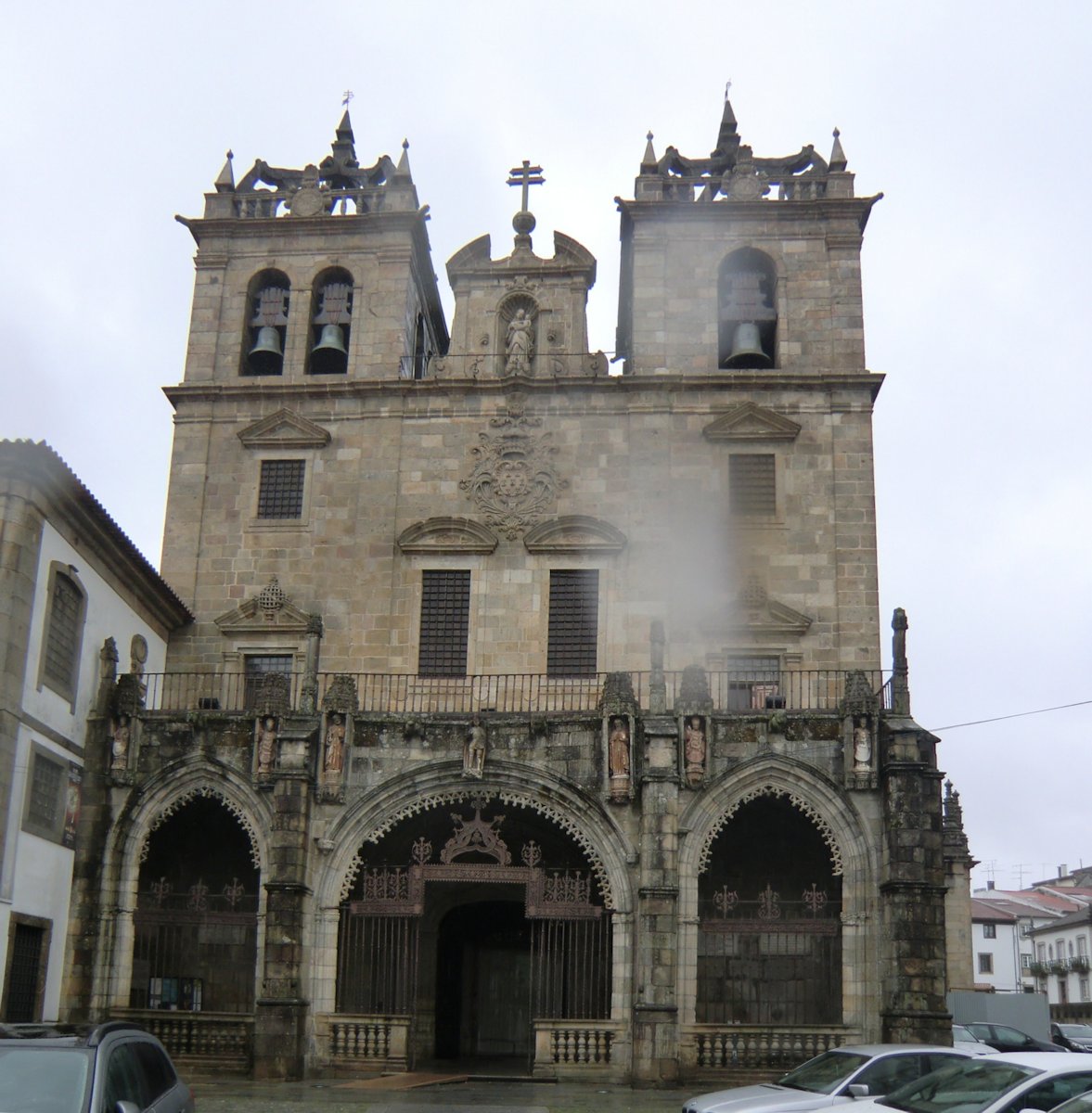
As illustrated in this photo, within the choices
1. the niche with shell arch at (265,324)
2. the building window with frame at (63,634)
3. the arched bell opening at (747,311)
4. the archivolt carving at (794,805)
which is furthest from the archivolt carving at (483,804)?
the niche with shell arch at (265,324)

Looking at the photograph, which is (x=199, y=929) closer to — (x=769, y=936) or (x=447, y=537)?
(x=447, y=537)

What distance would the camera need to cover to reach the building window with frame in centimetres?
2073

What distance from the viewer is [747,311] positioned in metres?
28.1

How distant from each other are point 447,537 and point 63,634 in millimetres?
7611

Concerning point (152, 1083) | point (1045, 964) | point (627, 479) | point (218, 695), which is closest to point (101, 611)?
point (218, 695)

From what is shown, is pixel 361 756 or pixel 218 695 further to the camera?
pixel 218 695

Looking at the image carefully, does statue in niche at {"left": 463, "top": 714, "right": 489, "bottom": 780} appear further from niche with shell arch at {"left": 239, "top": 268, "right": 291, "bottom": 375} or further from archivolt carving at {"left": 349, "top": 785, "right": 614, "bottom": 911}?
niche with shell arch at {"left": 239, "top": 268, "right": 291, "bottom": 375}

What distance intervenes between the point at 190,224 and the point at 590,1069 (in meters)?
18.7

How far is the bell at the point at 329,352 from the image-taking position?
92.6 ft

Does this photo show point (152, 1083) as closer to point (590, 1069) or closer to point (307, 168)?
point (590, 1069)

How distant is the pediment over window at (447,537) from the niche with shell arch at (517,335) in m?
3.12

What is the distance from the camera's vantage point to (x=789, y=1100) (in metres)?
12.6

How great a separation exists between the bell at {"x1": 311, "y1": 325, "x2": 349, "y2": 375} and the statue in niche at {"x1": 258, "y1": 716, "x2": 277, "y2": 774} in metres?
9.13

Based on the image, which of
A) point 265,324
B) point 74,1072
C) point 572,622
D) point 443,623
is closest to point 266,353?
point 265,324
